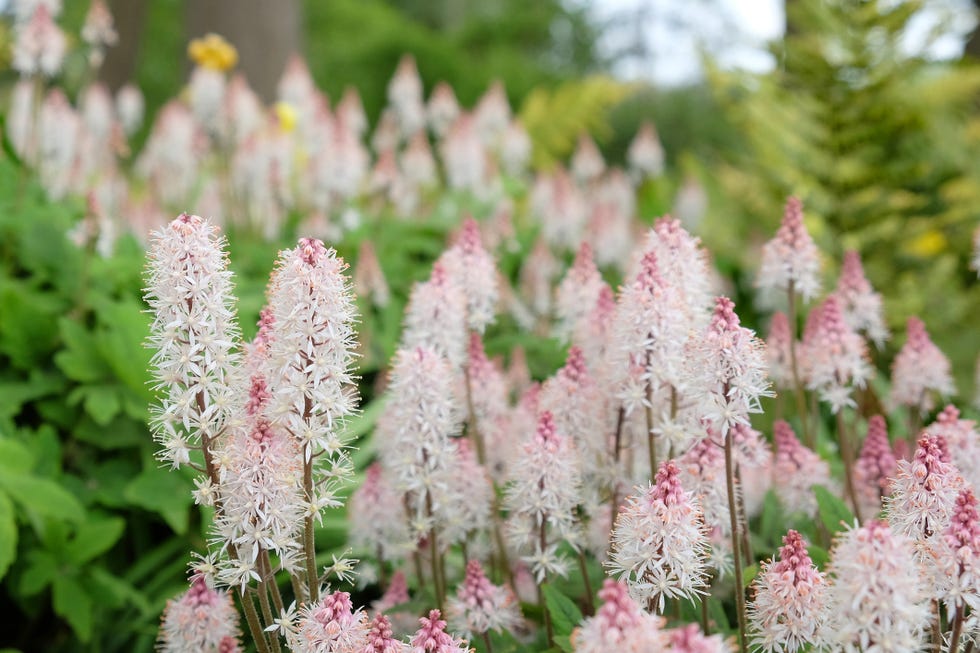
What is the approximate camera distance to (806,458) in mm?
2211

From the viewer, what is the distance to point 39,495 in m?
2.43

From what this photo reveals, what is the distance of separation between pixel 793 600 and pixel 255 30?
7.12m

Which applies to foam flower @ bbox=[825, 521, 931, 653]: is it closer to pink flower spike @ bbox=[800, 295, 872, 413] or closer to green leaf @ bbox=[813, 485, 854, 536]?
green leaf @ bbox=[813, 485, 854, 536]

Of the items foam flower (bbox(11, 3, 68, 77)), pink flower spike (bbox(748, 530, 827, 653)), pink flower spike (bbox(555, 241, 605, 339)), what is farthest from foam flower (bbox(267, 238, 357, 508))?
foam flower (bbox(11, 3, 68, 77))

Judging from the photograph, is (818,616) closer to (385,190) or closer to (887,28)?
(385,190)

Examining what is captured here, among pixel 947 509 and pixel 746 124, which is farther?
pixel 746 124

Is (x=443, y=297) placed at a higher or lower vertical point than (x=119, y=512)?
higher

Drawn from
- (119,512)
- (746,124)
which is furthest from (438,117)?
(119,512)

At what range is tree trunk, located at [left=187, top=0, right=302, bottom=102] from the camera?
24.8 feet

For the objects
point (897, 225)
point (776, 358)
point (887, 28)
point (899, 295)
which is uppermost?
point (887, 28)

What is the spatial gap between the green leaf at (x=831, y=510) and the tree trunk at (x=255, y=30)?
21.4 ft

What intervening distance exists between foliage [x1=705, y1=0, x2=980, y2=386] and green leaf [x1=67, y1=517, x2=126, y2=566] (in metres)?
3.53

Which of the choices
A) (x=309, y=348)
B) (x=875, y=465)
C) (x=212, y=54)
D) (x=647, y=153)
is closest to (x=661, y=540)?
(x=309, y=348)

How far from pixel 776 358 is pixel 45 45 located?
10.0ft
